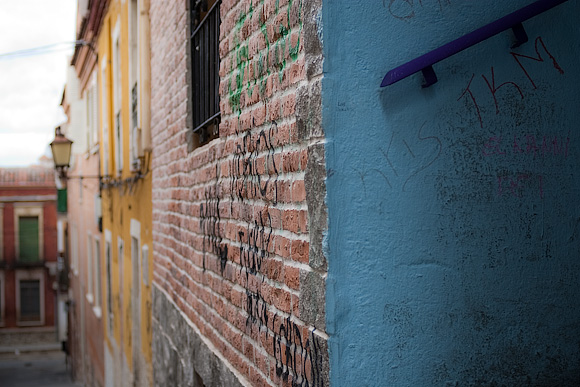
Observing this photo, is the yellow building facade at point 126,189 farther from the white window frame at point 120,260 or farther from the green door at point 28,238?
the green door at point 28,238

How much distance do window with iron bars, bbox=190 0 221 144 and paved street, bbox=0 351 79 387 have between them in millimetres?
19567

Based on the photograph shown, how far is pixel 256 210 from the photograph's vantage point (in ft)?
9.45

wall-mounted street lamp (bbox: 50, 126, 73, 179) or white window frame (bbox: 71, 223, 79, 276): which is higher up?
wall-mounted street lamp (bbox: 50, 126, 73, 179)

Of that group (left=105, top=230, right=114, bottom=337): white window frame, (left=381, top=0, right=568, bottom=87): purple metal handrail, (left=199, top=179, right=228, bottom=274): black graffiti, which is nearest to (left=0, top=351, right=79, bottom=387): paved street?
(left=105, top=230, right=114, bottom=337): white window frame

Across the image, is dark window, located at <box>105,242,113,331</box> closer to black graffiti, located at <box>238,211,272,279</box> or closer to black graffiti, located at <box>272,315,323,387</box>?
black graffiti, located at <box>238,211,272,279</box>

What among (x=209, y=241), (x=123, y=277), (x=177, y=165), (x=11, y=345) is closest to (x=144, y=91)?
(x=177, y=165)

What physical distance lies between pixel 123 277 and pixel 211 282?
5803mm

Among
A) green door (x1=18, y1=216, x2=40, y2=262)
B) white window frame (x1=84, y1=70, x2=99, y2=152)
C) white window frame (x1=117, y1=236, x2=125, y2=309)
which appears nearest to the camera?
white window frame (x1=117, y1=236, x2=125, y2=309)

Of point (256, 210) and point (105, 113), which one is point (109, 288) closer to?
point (105, 113)

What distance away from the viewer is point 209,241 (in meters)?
3.90

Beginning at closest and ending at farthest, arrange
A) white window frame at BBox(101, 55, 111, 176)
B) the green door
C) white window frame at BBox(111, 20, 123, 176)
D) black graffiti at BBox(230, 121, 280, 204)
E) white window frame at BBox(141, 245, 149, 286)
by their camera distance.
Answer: black graffiti at BBox(230, 121, 280, 204) < white window frame at BBox(141, 245, 149, 286) < white window frame at BBox(111, 20, 123, 176) < white window frame at BBox(101, 55, 111, 176) < the green door

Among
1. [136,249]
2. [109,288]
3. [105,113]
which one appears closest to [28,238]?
[109,288]

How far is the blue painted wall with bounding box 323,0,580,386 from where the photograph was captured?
2.11m

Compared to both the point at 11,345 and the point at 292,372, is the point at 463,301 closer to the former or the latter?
the point at 292,372
